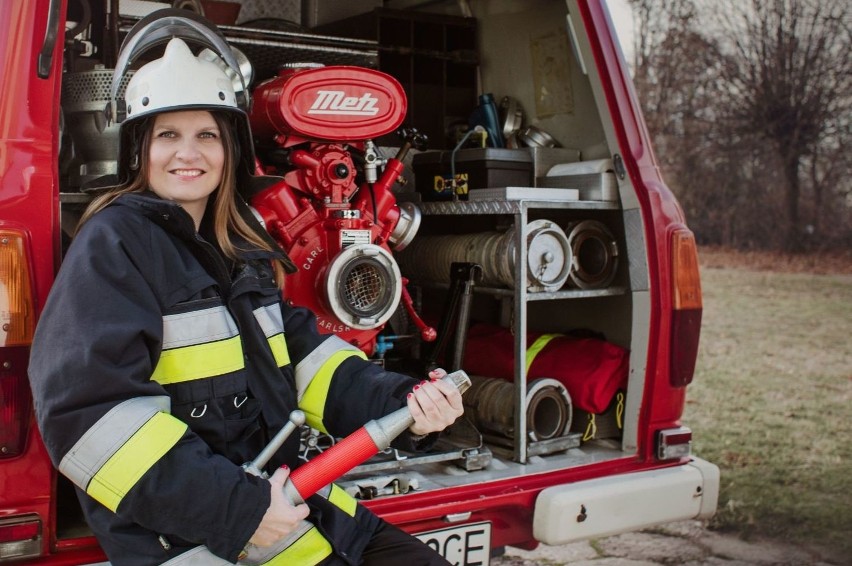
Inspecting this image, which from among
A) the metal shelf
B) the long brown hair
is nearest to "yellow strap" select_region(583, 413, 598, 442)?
the metal shelf

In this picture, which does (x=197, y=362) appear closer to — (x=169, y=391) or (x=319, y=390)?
(x=169, y=391)

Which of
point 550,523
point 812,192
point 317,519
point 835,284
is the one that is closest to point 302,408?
point 317,519

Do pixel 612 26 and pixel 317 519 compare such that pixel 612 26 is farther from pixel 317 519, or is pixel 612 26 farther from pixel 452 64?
pixel 317 519

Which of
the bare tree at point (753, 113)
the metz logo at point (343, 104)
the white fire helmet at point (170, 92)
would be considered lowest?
the white fire helmet at point (170, 92)

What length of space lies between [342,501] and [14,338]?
2.81ft

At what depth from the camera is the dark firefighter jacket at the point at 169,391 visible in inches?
70.6

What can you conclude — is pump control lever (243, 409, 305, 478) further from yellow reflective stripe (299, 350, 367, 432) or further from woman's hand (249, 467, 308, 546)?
yellow reflective stripe (299, 350, 367, 432)

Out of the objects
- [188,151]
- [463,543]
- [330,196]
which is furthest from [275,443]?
[330,196]

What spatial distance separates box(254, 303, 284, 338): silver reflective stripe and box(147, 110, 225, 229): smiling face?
0.31 m

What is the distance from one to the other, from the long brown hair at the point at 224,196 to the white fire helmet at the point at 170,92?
22 mm

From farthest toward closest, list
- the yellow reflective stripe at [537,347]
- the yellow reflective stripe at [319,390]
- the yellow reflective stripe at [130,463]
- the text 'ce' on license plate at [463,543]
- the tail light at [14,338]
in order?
1. the yellow reflective stripe at [537,347]
2. the text 'ce' on license plate at [463,543]
3. the yellow reflective stripe at [319,390]
4. the tail light at [14,338]
5. the yellow reflective stripe at [130,463]

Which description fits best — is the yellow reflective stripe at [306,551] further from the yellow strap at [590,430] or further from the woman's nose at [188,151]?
the yellow strap at [590,430]

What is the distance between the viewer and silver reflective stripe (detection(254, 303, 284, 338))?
225cm

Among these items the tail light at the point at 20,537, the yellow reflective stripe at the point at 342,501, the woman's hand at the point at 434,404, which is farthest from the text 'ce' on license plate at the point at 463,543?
the tail light at the point at 20,537
